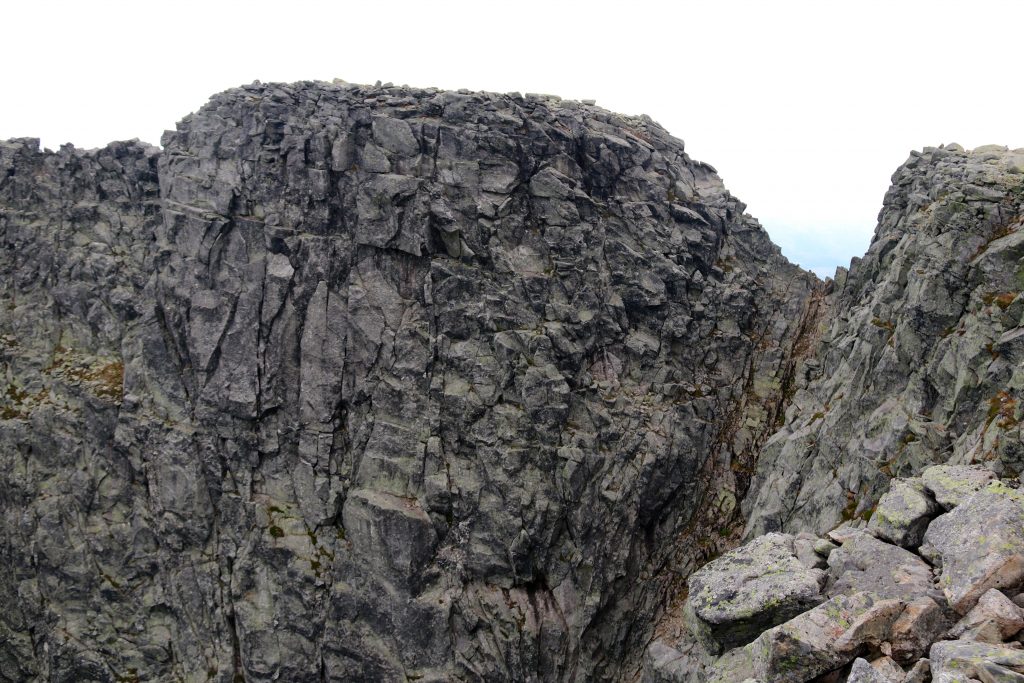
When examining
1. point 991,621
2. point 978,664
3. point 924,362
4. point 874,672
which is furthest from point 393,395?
point 978,664

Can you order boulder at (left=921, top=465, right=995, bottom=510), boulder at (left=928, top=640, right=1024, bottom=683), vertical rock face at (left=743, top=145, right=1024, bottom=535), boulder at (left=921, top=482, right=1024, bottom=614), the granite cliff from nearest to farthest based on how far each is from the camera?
boulder at (left=928, top=640, right=1024, bottom=683) → boulder at (left=921, top=482, right=1024, bottom=614) → boulder at (left=921, top=465, right=995, bottom=510) → vertical rock face at (left=743, top=145, right=1024, bottom=535) → the granite cliff

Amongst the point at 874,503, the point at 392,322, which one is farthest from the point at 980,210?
the point at 392,322

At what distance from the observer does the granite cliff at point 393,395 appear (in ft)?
158

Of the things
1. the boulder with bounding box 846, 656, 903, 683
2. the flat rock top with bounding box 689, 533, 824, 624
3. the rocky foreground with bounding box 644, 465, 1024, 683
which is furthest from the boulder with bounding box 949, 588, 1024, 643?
the flat rock top with bounding box 689, 533, 824, 624

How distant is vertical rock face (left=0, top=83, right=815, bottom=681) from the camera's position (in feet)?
158

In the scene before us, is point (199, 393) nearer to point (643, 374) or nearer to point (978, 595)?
point (643, 374)

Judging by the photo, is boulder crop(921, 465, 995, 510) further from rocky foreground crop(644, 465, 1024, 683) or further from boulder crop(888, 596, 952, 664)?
boulder crop(888, 596, 952, 664)

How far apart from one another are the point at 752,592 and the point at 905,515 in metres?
5.46

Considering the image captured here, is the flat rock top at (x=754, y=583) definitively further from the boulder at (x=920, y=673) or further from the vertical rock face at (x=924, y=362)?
the vertical rock face at (x=924, y=362)

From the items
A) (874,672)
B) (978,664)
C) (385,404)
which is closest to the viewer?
(978,664)

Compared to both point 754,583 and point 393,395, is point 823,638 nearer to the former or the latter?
point 754,583

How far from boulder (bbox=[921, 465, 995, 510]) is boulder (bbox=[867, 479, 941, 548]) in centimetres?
29

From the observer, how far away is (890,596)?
16.7 m

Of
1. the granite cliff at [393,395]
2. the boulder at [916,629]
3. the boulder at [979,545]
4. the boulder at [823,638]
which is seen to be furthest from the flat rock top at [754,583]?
the granite cliff at [393,395]
